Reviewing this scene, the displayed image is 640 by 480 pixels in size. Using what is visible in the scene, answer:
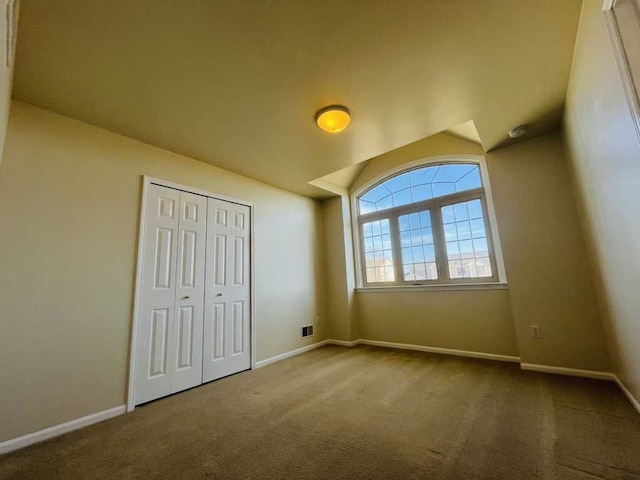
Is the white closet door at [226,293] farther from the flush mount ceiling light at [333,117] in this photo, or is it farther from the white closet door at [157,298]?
the flush mount ceiling light at [333,117]

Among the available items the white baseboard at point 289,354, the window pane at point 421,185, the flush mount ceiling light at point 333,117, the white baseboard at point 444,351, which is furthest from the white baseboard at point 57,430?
the window pane at point 421,185

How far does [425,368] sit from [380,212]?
244cm

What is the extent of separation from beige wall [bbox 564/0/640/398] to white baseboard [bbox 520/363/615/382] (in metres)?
0.19

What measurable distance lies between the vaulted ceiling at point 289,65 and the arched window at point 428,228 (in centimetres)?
120

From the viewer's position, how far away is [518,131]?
2.73 metres

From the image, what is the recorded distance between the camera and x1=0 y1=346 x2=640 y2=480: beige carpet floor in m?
1.42

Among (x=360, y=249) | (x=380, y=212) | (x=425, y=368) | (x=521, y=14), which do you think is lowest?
(x=425, y=368)

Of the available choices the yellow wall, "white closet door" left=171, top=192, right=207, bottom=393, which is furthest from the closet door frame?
the yellow wall

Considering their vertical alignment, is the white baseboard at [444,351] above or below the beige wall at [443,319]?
below

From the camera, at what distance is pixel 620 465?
1354 mm

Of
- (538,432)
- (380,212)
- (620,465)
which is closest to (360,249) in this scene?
(380,212)

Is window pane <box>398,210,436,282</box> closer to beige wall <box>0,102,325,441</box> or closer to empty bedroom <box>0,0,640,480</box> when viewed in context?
empty bedroom <box>0,0,640,480</box>

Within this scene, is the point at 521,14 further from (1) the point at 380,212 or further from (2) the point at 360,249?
(2) the point at 360,249

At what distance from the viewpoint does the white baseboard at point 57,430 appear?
172cm
